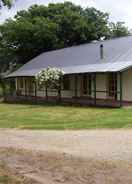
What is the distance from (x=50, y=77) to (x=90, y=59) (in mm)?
3301

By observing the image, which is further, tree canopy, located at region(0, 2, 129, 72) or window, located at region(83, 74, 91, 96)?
tree canopy, located at region(0, 2, 129, 72)

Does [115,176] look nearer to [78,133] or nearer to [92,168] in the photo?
[92,168]

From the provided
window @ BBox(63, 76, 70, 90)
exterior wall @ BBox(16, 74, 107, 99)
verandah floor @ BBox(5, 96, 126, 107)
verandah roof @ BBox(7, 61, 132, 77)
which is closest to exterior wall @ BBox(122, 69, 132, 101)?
verandah floor @ BBox(5, 96, 126, 107)

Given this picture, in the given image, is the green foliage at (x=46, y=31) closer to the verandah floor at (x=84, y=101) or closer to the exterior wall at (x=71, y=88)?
the exterior wall at (x=71, y=88)

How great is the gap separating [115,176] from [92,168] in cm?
83

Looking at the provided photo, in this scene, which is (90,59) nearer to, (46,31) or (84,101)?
(84,101)

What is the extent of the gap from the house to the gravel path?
1203 centimetres

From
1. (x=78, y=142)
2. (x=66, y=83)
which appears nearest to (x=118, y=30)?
(x=66, y=83)

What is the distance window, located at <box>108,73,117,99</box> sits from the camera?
3164cm

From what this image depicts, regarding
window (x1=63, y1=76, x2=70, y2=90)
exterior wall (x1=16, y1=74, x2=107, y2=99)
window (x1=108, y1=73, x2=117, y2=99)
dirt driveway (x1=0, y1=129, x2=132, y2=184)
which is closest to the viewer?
dirt driveway (x1=0, y1=129, x2=132, y2=184)

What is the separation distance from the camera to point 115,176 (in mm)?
8477

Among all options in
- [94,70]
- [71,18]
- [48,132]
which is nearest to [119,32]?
[71,18]

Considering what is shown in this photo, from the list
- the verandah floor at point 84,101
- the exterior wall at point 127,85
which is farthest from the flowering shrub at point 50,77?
the exterior wall at point 127,85

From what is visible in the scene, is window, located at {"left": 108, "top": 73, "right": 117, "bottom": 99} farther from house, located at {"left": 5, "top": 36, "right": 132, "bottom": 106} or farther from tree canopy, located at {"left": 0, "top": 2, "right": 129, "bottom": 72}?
tree canopy, located at {"left": 0, "top": 2, "right": 129, "bottom": 72}
